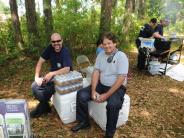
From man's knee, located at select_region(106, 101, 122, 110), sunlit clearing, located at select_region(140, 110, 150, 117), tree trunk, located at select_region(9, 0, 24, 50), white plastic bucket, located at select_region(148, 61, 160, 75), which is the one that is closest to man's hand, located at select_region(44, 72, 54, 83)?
man's knee, located at select_region(106, 101, 122, 110)

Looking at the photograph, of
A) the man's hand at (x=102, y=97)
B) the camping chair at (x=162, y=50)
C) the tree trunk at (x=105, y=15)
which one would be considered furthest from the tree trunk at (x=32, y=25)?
the man's hand at (x=102, y=97)

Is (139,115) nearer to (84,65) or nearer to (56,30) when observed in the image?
(84,65)

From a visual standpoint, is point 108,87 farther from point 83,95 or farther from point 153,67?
point 153,67

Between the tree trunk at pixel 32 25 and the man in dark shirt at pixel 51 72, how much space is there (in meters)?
3.07

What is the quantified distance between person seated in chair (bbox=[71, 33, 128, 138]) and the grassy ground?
342mm

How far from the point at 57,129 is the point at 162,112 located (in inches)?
85.8

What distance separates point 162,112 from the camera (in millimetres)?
5188

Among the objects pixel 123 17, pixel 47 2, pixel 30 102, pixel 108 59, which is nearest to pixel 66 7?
pixel 47 2

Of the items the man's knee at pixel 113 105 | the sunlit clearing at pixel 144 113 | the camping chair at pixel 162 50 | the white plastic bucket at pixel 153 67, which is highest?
the camping chair at pixel 162 50

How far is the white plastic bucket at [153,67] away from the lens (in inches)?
284

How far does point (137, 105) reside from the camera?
5406mm

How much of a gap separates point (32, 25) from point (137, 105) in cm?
428

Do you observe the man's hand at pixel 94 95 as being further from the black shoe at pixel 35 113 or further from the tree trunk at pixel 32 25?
the tree trunk at pixel 32 25

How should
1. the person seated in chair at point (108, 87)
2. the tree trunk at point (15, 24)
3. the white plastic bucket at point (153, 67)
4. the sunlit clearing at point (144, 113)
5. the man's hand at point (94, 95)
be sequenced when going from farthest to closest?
the tree trunk at point (15, 24)
the white plastic bucket at point (153, 67)
the sunlit clearing at point (144, 113)
the man's hand at point (94, 95)
the person seated in chair at point (108, 87)
